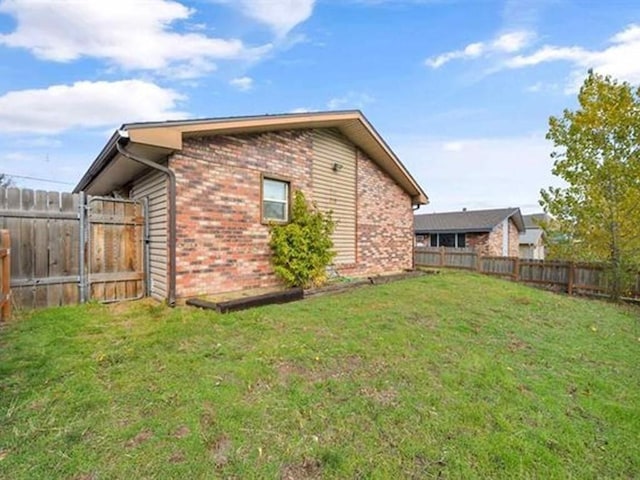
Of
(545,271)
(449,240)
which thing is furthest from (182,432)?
(449,240)

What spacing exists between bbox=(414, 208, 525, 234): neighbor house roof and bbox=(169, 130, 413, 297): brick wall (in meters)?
15.3

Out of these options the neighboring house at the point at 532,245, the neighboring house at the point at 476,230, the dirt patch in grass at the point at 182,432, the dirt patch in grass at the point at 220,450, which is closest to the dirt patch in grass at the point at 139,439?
the dirt patch in grass at the point at 182,432

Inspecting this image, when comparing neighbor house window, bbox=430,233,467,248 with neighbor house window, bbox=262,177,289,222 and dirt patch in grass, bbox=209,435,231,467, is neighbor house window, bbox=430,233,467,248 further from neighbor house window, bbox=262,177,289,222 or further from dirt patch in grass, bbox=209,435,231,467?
dirt patch in grass, bbox=209,435,231,467

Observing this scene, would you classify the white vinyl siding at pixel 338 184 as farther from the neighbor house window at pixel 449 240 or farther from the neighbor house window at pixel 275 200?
the neighbor house window at pixel 449 240

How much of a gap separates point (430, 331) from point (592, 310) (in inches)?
224

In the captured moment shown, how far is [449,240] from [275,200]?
1706 cm

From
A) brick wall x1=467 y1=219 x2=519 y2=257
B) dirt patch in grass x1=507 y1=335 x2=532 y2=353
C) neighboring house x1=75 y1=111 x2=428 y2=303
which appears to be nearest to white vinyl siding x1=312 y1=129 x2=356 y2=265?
neighboring house x1=75 y1=111 x2=428 y2=303

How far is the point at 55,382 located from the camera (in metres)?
3.03

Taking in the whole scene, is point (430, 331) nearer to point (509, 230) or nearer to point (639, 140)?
point (639, 140)

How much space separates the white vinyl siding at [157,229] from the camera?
20.2 ft

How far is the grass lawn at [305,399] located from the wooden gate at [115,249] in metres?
0.82

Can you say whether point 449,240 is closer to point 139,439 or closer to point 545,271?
point 545,271

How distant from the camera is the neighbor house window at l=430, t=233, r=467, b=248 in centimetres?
2131

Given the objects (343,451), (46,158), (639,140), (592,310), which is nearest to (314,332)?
(343,451)
